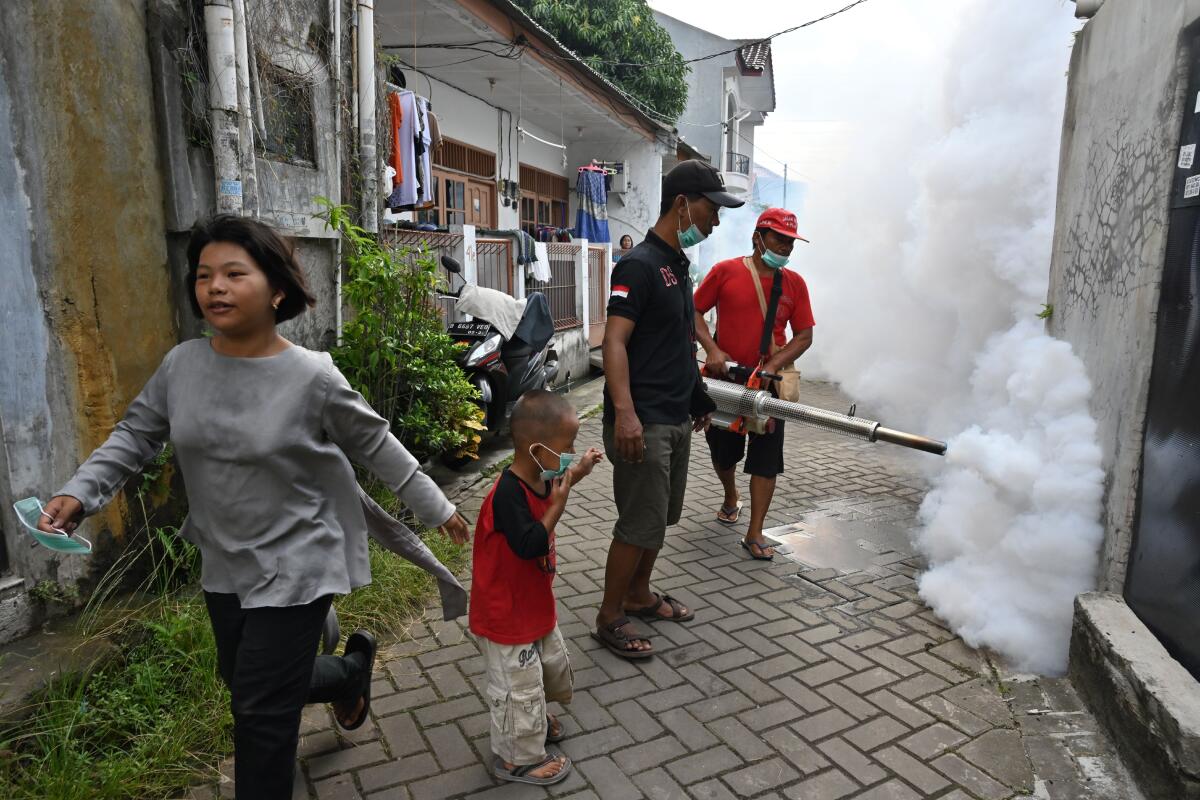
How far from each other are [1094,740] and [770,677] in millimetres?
1215

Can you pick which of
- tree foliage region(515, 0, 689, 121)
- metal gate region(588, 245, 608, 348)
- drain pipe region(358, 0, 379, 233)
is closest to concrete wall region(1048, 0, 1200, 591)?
drain pipe region(358, 0, 379, 233)

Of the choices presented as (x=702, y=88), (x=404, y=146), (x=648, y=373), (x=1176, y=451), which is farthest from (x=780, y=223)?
(x=702, y=88)

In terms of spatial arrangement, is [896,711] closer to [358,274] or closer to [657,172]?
[358,274]

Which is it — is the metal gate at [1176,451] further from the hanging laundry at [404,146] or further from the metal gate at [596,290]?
the metal gate at [596,290]

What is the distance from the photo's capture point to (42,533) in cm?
197

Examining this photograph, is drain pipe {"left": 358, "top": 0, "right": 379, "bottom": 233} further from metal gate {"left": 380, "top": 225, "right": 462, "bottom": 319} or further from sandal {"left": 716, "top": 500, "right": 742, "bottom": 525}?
sandal {"left": 716, "top": 500, "right": 742, "bottom": 525}

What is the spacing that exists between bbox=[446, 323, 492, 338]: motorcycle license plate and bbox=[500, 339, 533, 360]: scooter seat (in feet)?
0.69

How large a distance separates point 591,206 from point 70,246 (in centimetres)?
1318

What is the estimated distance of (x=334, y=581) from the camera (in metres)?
2.26

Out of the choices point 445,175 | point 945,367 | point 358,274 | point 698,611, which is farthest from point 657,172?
point 698,611

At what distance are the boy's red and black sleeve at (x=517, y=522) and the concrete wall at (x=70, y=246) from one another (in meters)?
2.02

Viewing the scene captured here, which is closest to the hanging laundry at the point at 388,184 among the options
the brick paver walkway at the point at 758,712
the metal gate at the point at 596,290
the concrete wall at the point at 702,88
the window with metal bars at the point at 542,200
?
the brick paver walkway at the point at 758,712

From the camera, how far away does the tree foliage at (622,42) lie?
18.3 meters

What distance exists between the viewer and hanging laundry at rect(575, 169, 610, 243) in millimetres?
15711
